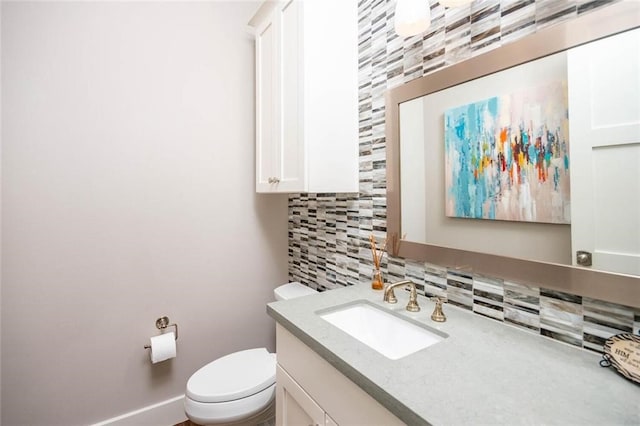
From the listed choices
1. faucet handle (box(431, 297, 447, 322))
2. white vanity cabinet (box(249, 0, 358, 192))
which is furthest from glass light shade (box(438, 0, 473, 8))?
faucet handle (box(431, 297, 447, 322))

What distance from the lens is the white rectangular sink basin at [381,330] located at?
0.89 metres

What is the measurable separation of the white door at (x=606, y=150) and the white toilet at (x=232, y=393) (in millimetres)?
1246

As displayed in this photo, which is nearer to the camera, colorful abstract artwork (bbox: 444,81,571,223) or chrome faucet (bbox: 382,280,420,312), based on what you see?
colorful abstract artwork (bbox: 444,81,571,223)

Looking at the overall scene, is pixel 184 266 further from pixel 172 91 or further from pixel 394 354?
pixel 394 354

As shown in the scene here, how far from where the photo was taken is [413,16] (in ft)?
3.18

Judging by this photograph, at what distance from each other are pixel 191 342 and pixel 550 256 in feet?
5.70

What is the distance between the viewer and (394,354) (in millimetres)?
921

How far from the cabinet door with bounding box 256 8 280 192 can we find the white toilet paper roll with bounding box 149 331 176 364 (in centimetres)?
92

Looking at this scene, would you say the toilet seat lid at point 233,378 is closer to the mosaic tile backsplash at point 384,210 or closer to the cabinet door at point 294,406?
the cabinet door at point 294,406

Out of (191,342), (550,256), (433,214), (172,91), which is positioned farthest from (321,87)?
(191,342)

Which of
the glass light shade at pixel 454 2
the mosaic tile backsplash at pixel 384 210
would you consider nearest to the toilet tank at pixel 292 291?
the mosaic tile backsplash at pixel 384 210

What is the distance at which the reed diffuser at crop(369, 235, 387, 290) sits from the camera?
1208mm

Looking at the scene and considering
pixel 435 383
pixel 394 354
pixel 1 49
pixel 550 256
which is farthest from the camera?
pixel 1 49

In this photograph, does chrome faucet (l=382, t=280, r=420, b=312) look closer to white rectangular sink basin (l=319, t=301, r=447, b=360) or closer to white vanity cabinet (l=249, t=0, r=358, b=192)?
white rectangular sink basin (l=319, t=301, r=447, b=360)
